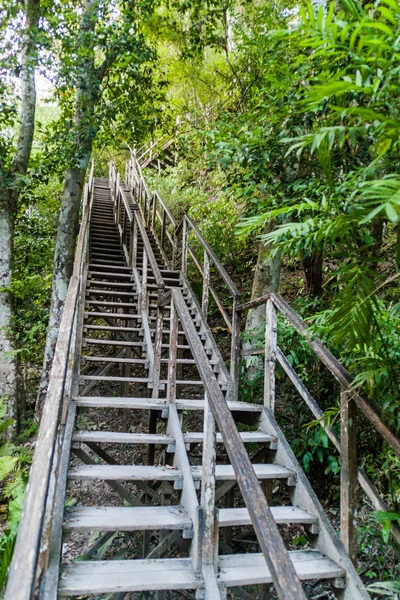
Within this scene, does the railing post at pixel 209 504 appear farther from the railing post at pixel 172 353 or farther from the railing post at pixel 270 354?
the railing post at pixel 270 354

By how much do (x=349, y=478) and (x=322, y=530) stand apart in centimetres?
39

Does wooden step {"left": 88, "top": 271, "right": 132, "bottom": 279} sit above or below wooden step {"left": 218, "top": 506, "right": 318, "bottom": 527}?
above

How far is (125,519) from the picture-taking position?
7.49ft

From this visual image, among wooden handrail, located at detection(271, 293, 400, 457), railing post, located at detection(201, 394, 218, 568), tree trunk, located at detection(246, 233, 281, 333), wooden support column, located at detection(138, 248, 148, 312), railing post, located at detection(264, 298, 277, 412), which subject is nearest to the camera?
wooden handrail, located at detection(271, 293, 400, 457)

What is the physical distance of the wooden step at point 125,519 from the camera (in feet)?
7.07

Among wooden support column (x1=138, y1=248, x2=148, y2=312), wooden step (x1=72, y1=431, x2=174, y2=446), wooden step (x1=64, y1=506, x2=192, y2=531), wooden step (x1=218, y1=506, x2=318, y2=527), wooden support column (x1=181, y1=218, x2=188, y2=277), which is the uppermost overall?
wooden support column (x1=181, y1=218, x2=188, y2=277)

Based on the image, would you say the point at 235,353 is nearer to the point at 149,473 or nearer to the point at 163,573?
the point at 149,473

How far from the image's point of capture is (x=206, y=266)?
515cm

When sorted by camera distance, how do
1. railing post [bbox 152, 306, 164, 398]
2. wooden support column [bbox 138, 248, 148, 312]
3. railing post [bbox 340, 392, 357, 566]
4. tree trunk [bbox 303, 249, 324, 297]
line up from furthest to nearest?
tree trunk [bbox 303, 249, 324, 297], wooden support column [bbox 138, 248, 148, 312], railing post [bbox 152, 306, 164, 398], railing post [bbox 340, 392, 357, 566]

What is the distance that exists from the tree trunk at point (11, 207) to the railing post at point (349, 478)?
516 centimetres

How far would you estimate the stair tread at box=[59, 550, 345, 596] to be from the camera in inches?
74.2

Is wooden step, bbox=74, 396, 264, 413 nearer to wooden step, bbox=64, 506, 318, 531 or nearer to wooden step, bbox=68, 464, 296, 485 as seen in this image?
wooden step, bbox=68, 464, 296, 485

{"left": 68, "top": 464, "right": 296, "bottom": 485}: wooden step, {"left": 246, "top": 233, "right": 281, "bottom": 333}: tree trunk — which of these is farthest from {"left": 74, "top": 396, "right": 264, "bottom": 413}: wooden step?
{"left": 246, "top": 233, "right": 281, "bottom": 333}: tree trunk

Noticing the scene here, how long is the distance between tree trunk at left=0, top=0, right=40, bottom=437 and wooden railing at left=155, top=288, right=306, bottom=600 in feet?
13.3
